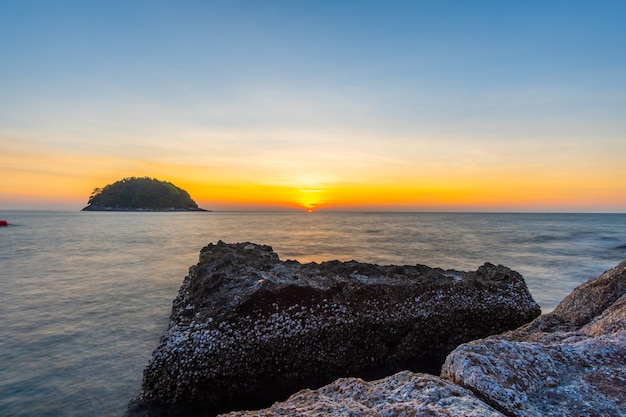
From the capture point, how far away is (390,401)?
2660 mm

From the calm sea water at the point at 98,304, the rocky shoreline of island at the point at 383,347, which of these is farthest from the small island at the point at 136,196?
the rocky shoreline of island at the point at 383,347

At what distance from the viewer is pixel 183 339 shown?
638 centimetres

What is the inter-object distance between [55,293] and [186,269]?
7.03m

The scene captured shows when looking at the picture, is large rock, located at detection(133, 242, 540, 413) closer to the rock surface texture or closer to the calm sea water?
the calm sea water

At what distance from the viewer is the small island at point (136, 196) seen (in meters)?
166

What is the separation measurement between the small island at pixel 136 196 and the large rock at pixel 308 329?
176 metres

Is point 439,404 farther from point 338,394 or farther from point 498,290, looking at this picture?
point 498,290

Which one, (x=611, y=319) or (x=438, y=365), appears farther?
(x=438, y=365)

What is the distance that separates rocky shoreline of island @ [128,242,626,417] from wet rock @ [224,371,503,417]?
0.04 ft

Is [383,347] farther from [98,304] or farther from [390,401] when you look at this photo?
[98,304]

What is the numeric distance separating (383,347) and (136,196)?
587ft

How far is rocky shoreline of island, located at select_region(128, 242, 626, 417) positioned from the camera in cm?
271

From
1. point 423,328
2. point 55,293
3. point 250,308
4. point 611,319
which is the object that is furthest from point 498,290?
point 55,293

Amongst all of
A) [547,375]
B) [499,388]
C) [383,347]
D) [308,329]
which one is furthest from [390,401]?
[383,347]
